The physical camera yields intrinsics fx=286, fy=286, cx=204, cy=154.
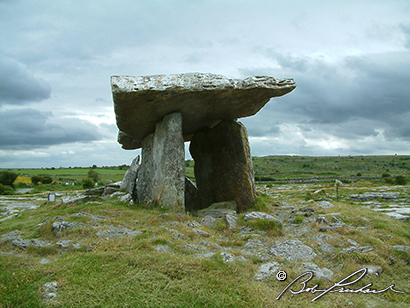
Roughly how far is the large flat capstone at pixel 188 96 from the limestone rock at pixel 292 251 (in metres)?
5.55

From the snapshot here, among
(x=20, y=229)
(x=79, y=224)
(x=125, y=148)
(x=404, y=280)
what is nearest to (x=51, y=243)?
(x=79, y=224)

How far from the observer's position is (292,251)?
18.8ft

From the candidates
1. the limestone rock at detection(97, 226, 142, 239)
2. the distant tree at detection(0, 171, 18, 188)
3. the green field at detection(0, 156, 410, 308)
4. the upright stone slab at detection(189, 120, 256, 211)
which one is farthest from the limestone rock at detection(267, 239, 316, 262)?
the distant tree at detection(0, 171, 18, 188)

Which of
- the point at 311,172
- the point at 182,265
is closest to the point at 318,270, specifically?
the point at 182,265

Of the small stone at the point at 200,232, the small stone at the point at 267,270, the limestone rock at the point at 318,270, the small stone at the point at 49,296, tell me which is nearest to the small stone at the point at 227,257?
the small stone at the point at 267,270

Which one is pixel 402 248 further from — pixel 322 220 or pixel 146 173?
pixel 146 173

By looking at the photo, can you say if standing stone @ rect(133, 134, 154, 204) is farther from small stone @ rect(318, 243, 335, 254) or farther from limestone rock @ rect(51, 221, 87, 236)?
small stone @ rect(318, 243, 335, 254)

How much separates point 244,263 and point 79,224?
13.1 feet

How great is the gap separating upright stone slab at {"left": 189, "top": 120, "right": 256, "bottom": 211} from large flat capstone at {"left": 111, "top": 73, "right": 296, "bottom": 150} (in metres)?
1.12

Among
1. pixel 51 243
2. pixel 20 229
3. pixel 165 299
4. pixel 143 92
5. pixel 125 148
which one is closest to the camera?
pixel 165 299

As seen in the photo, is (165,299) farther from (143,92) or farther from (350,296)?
(143,92)

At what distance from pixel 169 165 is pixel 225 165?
368 cm

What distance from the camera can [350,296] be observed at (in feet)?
13.6

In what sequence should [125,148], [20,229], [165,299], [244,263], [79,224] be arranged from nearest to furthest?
[165,299] → [244,263] → [79,224] → [20,229] → [125,148]
